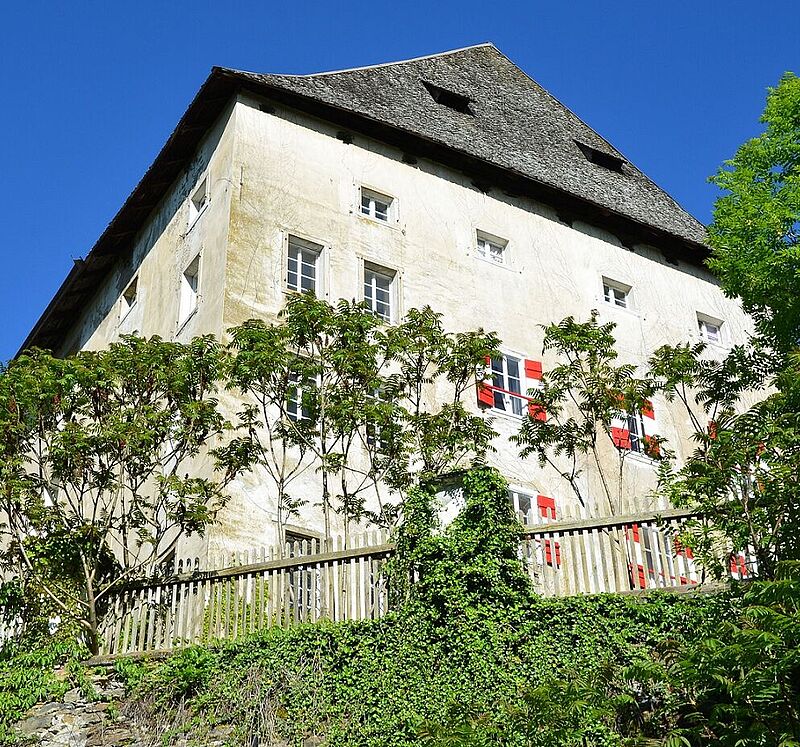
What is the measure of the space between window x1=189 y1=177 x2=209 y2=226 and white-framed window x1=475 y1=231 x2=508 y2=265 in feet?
18.9

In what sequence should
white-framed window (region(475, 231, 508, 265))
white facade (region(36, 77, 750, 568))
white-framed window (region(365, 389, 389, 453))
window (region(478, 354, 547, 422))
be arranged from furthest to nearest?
white-framed window (region(475, 231, 508, 265))
window (region(478, 354, 547, 422))
white facade (region(36, 77, 750, 568))
white-framed window (region(365, 389, 389, 453))

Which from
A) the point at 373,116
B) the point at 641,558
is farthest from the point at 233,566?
the point at 373,116

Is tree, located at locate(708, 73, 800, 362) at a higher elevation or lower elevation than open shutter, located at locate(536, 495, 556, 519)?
higher

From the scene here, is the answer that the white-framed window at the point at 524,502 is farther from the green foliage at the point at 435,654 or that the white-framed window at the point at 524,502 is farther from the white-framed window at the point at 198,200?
the white-framed window at the point at 198,200

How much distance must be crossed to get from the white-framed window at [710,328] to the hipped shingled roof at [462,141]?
159 centimetres

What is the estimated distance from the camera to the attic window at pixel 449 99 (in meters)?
28.5

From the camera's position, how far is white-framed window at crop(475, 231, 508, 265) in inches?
974

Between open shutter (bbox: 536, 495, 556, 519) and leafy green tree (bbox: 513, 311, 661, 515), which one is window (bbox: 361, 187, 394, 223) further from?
open shutter (bbox: 536, 495, 556, 519)

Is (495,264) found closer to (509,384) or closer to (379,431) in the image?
(509,384)

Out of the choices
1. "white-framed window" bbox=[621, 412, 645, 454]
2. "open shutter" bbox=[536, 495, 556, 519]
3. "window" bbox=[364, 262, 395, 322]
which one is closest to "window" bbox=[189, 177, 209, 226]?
"window" bbox=[364, 262, 395, 322]

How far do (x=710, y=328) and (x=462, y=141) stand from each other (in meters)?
7.50

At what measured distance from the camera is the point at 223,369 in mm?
16547

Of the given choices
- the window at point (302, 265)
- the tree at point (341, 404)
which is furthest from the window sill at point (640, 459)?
the window at point (302, 265)

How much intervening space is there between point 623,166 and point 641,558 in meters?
20.4
